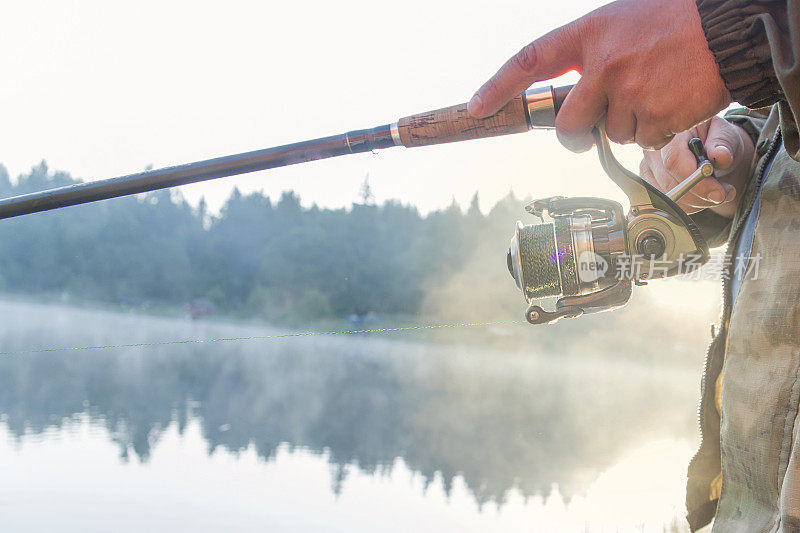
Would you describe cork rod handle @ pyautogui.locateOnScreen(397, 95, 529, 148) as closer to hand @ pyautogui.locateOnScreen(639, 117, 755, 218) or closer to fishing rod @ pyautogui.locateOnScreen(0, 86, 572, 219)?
fishing rod @ pyautogui.locateOnScreen(0, 86, 572, 219)

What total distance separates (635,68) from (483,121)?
1.12 feet

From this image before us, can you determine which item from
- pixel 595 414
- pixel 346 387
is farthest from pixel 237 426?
pixel 595 414

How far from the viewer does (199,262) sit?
4.06m

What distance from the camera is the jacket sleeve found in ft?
2.24

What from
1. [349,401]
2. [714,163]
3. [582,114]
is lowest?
[349,401]

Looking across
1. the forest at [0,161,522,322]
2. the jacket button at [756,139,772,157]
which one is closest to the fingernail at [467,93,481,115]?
the jacket button at [756,139,772,157]

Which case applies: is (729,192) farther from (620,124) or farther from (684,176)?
(620,124)

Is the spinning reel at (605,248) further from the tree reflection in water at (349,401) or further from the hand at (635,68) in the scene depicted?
the tree reflection in water at (349,401)

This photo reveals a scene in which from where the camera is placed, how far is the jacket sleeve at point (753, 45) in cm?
68

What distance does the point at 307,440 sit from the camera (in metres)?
2.97

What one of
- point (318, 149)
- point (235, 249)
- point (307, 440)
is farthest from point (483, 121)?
point (235, 249)

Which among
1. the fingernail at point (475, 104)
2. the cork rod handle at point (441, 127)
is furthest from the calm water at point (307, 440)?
the fingernail at point (475, 104)

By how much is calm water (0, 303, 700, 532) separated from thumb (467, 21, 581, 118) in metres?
2.04

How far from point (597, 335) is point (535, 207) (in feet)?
14.2
